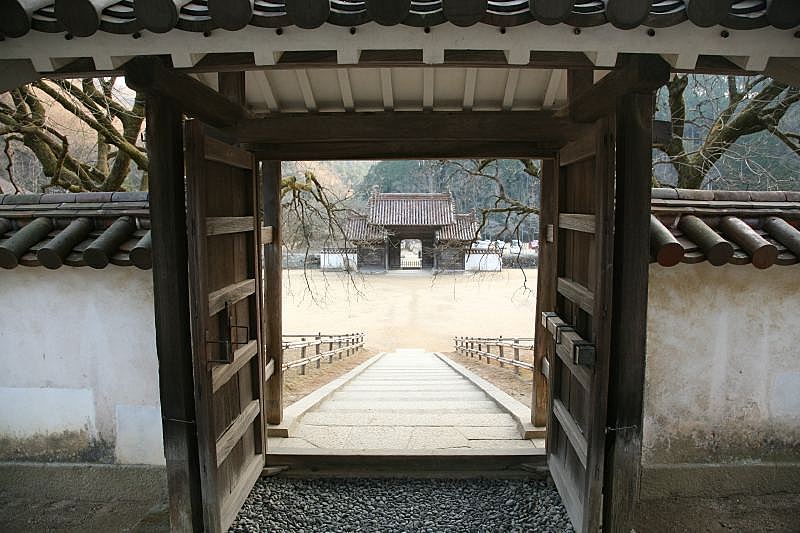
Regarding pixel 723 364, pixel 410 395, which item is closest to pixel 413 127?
pixel 723 364

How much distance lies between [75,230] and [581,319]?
325 cm

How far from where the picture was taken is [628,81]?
2283mm

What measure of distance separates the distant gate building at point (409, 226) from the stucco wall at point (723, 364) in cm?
2314

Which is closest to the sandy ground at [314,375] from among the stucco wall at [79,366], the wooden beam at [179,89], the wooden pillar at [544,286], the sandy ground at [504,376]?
the sandy ground at [504,376]

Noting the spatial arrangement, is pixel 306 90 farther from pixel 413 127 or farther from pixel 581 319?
pixel 581 319

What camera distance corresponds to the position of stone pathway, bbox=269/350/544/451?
4.23 meters

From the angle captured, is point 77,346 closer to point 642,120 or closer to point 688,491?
point 642,120

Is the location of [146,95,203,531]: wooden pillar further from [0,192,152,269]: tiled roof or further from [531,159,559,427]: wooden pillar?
[531,159,559,427]: wooden pillar

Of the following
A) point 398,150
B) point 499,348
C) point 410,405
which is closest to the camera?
point 398,150

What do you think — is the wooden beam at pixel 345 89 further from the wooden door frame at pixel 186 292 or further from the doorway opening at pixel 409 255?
the doorway opening at pixel 409 255

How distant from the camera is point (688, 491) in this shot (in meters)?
3.29

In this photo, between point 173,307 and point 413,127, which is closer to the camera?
point 173,307

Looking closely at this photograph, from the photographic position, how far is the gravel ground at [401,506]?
326 centimetres

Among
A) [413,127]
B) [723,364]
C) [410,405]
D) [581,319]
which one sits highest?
[413,127]
